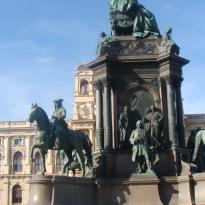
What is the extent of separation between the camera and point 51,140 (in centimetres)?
1697

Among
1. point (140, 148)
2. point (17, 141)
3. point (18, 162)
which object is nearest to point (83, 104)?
point (17, 141)

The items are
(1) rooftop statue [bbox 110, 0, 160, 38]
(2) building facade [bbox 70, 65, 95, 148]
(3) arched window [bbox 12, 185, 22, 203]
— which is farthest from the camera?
(3) arched window [bbox 12, 185, 22, 203]

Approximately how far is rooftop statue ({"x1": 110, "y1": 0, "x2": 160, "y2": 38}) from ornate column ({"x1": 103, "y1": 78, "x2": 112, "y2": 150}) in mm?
2632

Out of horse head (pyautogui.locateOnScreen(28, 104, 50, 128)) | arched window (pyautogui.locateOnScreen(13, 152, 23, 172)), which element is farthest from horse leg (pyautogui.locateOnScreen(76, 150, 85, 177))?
arched window (pyautogui.locateOnScreen(13, 152, 23, 172))

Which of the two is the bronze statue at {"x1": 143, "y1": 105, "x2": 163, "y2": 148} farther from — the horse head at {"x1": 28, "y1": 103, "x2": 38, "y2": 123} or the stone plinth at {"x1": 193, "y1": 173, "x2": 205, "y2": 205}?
the horse head at {"x1": 28, "y1": 103, "x2": 38, "y2": 123}

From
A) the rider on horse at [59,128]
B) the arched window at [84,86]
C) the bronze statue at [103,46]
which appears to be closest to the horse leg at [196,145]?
the bronze statue at [103,46]

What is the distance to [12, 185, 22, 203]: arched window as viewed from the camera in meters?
73.7

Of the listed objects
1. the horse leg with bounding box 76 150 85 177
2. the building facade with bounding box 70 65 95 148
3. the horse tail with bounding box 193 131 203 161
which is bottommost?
the horse leg with bounding box 76 150 85 177

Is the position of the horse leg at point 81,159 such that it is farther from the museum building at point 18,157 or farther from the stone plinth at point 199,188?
the museum building at point 18,157

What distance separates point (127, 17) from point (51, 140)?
19.9ft

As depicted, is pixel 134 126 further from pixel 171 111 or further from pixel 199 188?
pixel 199 188

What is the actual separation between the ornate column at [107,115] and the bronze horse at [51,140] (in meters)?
0.78

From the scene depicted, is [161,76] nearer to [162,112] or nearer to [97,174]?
[162,112]

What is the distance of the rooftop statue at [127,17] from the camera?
19.6 m
